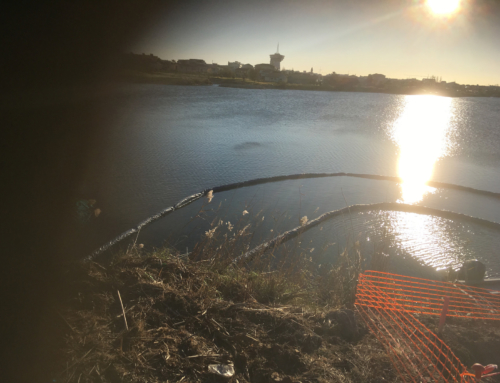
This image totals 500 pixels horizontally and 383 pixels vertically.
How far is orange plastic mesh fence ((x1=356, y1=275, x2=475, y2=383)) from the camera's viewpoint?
1969mm

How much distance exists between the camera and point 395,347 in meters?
2.20

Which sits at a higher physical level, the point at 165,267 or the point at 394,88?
the point at 394,88

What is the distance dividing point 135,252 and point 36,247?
2.93 ft

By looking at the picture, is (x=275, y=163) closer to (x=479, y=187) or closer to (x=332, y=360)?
(x=479, y=187)

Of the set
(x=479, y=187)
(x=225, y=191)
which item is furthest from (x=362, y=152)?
(x=225, y=191)

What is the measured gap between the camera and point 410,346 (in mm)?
2264

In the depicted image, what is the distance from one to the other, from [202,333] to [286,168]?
783 centimetres

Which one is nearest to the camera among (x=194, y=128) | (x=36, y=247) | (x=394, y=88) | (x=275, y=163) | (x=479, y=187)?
(x=36, y=247)

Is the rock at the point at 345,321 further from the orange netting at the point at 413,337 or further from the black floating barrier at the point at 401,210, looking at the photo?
the black floating barrier at the point at 401,210

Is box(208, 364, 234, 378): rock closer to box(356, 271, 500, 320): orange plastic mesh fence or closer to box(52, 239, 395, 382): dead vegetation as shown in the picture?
box(52, 239, 395, 382): dead vegetation

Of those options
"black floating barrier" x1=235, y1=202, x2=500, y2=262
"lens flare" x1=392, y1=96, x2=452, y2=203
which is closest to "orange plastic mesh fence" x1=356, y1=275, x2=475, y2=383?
"black floating barrier" x1=235, y1=202, x2=500, y2=262

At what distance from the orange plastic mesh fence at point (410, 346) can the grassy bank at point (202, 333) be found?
99mm

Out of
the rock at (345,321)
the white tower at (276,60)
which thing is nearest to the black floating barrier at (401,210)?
the rock at (345,321)

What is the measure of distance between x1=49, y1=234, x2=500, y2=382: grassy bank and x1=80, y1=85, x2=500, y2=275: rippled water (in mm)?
1363
